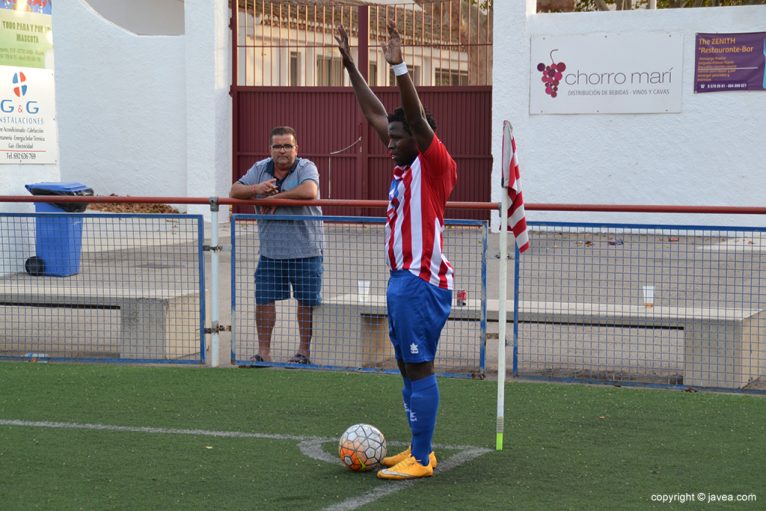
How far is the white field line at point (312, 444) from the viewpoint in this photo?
19.5 ft

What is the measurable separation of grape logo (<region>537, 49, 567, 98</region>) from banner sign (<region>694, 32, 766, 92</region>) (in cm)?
232

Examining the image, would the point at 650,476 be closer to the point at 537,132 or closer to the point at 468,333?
the point at 468,333

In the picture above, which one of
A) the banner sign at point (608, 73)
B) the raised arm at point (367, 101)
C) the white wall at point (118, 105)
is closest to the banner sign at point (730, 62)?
the banner sign at point (608, 73)

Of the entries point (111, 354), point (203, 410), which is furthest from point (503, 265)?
point (111, 354)

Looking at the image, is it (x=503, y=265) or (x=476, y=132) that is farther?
(x=476, y=132)

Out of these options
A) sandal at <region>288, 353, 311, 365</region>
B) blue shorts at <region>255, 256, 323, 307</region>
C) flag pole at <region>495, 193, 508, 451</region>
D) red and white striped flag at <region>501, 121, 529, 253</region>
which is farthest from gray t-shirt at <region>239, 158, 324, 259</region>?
red and white striped flag at <region>501, 121, 529, 253</region>

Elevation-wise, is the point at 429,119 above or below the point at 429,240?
above

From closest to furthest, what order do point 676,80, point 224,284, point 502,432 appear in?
1. point 502,432
2. point 224,284
3. point 676,80

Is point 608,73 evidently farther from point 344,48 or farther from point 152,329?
point 344,48

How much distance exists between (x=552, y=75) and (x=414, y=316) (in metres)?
15.2

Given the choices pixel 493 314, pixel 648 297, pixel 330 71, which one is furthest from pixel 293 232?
pixel 330 71

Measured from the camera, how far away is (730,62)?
780 inches

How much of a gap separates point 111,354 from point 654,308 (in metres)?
4.59

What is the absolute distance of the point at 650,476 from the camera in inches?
249
